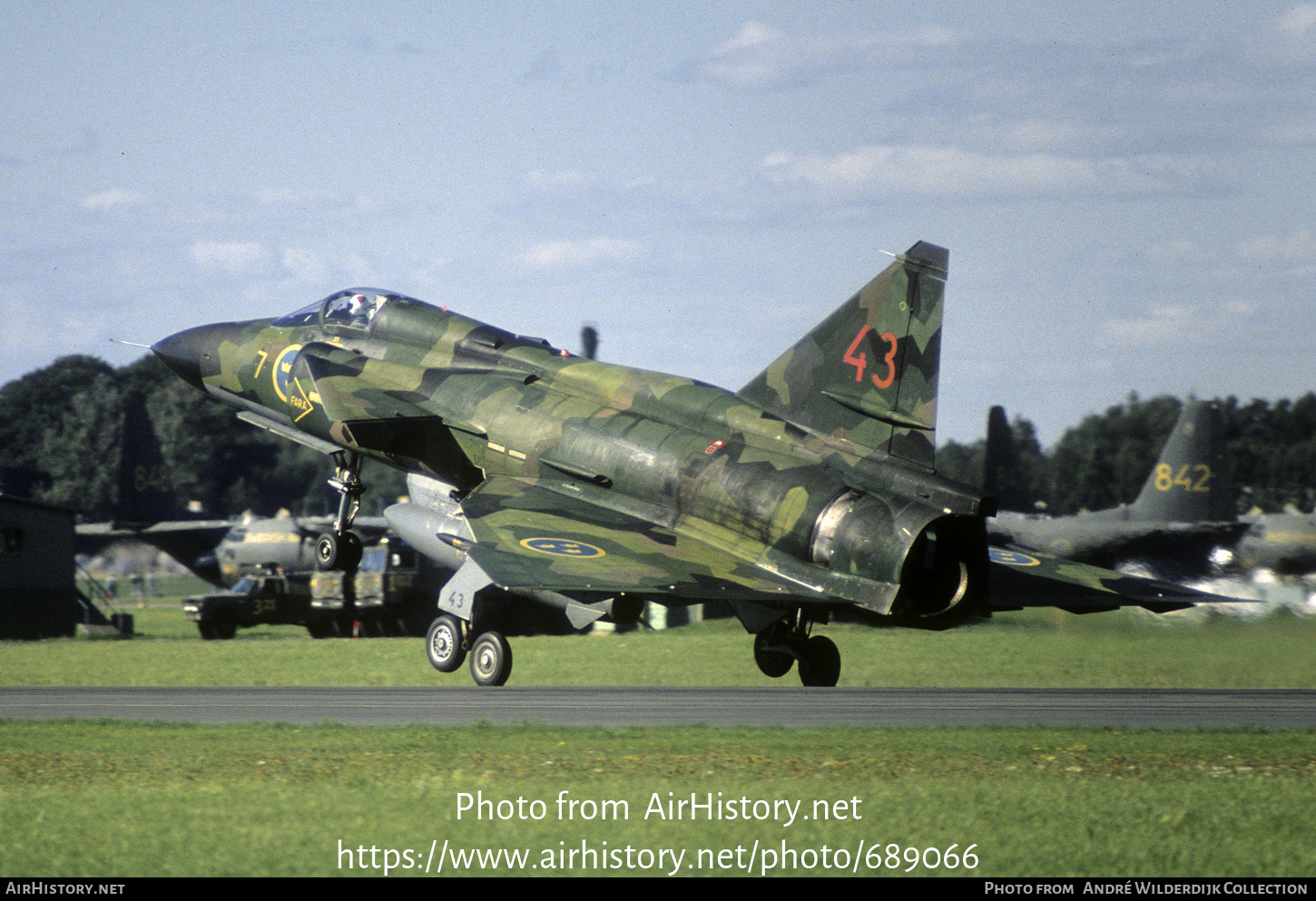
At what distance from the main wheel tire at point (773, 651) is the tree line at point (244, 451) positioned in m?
88.2

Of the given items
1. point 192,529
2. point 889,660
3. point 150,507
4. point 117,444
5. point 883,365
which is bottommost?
point 889,660

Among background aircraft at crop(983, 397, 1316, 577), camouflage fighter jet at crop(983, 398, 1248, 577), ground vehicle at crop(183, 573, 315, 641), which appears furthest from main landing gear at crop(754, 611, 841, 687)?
ground vehicle at crop(183, 573, 315, 641)

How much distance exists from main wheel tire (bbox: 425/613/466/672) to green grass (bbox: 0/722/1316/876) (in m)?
4.57

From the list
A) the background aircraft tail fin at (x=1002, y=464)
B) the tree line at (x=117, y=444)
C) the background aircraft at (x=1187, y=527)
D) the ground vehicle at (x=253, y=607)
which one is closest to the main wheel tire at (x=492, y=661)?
the background aircraft at (x=1187, y=527)

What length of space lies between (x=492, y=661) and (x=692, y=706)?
3.55m

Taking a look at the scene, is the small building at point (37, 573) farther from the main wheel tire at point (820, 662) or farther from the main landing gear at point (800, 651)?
the main wheel tire at point (820, 662)

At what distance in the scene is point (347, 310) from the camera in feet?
83.0

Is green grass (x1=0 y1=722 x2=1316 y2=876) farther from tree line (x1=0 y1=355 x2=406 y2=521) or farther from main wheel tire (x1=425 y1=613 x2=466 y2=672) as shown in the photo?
tree line (x1=0 y1=355 x2=406 y2=521)

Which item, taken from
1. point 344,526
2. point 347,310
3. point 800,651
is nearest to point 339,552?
point 344,526

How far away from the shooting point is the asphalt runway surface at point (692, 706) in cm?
1891

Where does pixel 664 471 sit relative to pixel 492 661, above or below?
above

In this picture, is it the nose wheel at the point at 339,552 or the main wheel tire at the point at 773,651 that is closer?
the main wheel tire at the point at 773,651

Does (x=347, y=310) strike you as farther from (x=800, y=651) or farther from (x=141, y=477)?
(x=141, y=477)

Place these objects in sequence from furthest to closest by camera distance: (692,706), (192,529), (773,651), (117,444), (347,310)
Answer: (117,444) → (192,529) → (347,310) → (773,651) → (692,706)
